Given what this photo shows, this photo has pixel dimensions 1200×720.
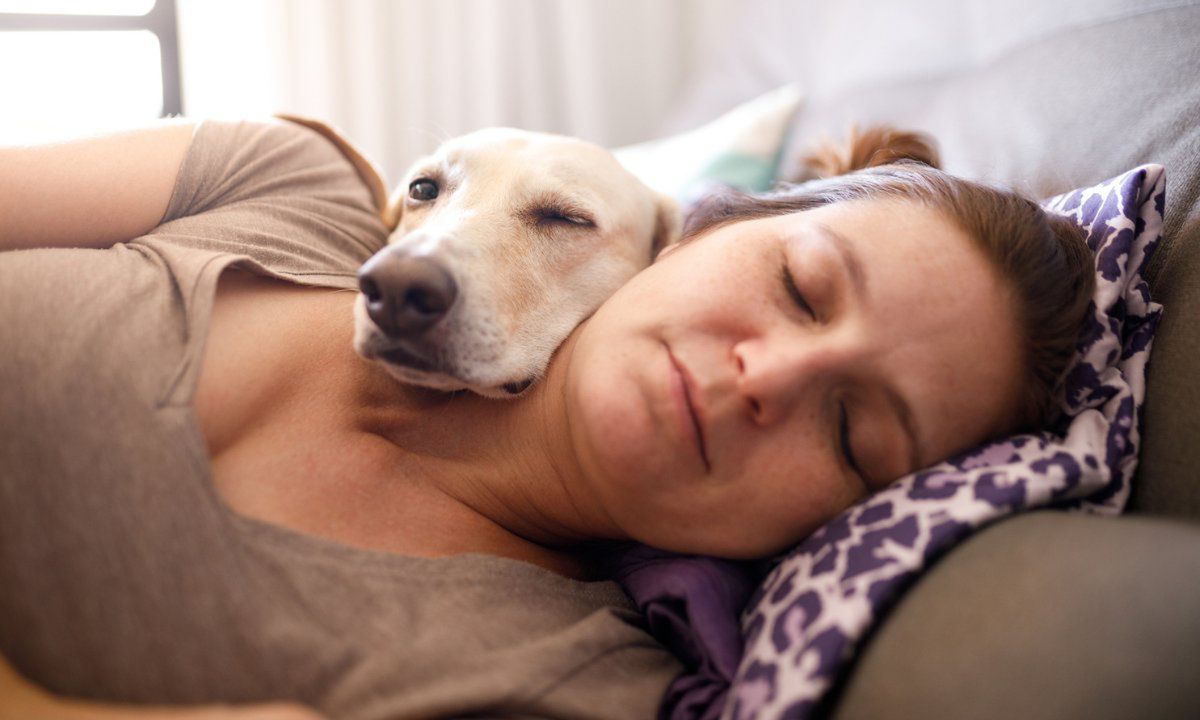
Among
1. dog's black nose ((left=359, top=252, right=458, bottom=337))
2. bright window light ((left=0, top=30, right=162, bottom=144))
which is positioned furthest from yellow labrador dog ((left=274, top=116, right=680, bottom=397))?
bright window light ((left=0, top=30, right=162, bottom=144))

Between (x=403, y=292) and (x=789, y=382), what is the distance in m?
0.49

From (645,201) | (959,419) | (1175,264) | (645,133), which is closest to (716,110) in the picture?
(645,133)

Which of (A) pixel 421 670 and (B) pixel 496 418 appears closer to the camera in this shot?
(A) pixel 421 670

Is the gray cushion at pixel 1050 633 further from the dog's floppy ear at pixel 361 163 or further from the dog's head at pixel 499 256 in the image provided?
the dog's floppy ear at pixel 361 163

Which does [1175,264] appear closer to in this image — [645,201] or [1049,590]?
[1049,590]

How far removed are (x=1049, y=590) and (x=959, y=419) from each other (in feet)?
0.93

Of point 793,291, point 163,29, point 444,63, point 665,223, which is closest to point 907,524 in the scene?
point 793,291

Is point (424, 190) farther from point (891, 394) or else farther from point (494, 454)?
point (891, 394)

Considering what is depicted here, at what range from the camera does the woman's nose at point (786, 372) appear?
90 cm

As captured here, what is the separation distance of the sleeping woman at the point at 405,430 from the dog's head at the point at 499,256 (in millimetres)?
109

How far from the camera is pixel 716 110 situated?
266cm

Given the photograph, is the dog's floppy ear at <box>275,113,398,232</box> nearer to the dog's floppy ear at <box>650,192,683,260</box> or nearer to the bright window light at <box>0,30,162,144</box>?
the dog's floppy ear at <box>650,192,683,260</box>

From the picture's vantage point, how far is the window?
2887mm

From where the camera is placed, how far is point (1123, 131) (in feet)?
4.39
